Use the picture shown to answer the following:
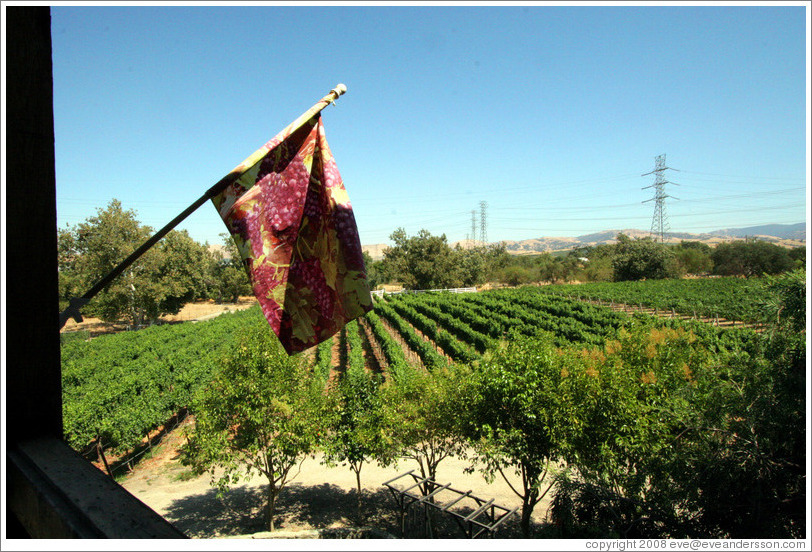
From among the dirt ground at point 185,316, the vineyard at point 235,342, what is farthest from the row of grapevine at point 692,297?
the dirt ground at point 185,316

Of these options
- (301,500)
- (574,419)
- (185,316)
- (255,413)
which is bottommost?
(301,500)

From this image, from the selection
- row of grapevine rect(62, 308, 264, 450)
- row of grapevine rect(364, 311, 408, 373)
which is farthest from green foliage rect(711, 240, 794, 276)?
row of grapevine rect(62, 308, 264, 450)

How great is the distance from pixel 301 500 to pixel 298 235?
13723mm

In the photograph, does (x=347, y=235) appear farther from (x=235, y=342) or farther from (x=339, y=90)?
(x=235, y=342)

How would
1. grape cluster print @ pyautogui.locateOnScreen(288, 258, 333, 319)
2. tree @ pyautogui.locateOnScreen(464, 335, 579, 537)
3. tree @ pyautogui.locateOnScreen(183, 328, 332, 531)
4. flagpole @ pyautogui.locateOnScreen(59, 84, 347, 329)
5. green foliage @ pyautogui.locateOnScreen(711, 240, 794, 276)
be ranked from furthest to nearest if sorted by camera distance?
green foliage @ pyautogui.locateOnScreen(711, 240, 794, 276) → tree @ pyautogui.locateOnScreen(183, 328, 332, 531) → tree @ pyautogui.locateOnScreen(464, 335, 579, 537) → grape cluster print @ pyautogui.locateOnScreen(288, 258, 333, 319) → flagpole @ pyautogui.locateOnScreen(59, 84, 347, 329)

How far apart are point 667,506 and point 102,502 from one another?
7.66 m

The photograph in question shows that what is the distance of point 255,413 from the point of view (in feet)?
35.1

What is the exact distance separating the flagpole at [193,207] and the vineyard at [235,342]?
6.74 metres

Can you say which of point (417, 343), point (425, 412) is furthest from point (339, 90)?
point (417, 343)

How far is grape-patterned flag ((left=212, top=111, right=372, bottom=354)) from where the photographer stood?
252 cm

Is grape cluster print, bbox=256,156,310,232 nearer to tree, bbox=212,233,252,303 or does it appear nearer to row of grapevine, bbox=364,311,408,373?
row of grapevine, bbox=364,311,408,373

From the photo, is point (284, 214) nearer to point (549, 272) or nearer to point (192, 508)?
point (192, 508)

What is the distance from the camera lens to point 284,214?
264 centimetres

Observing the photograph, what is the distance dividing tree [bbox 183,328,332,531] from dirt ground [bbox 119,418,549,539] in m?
1.09
